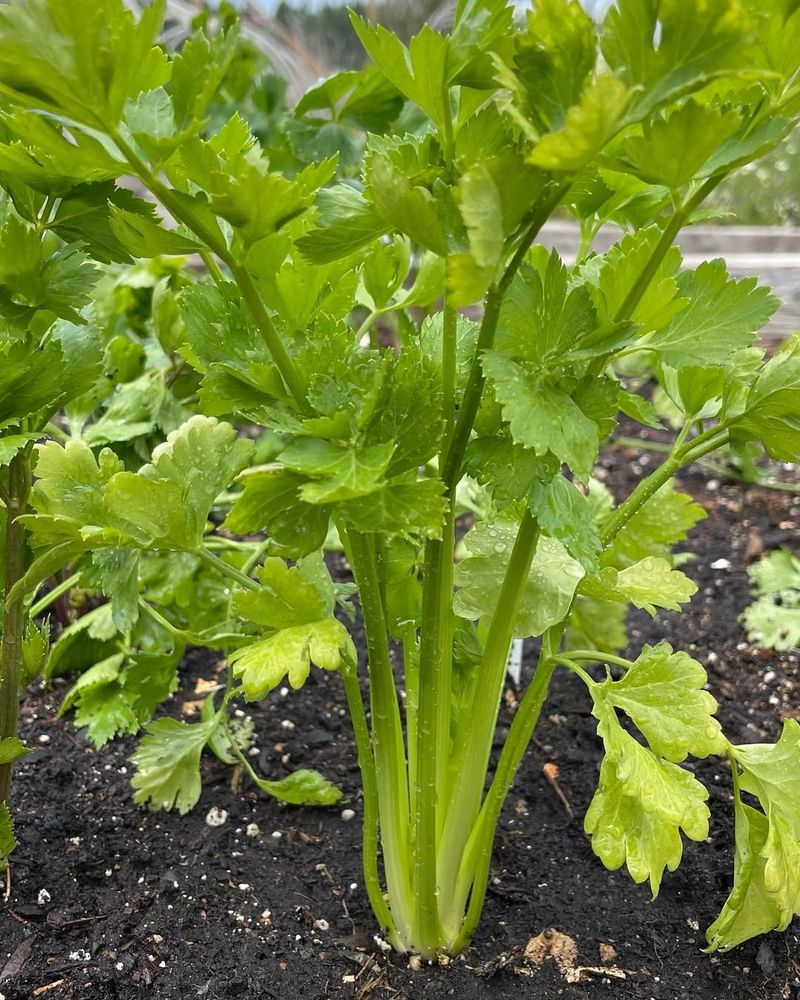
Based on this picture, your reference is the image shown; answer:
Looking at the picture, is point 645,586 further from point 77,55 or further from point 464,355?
point 77,55

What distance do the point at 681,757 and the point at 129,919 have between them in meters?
0.59

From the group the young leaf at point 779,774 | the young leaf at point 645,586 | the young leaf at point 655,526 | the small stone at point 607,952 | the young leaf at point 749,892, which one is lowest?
the small stone at point 607,952

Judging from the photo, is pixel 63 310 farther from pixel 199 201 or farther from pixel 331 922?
pixel 331 922

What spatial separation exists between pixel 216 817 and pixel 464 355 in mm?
662

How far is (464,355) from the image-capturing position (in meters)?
0.71

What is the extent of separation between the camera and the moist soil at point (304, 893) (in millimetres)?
826

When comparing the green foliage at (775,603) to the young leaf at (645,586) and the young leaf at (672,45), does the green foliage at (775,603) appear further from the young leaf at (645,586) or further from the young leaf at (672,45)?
the young leaf at (672,45)

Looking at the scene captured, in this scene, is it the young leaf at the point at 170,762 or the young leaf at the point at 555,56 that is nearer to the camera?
the young leaf at the point at 555,56

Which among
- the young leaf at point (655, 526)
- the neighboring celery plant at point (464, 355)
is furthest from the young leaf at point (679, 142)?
the young leaf at point (655, 526)

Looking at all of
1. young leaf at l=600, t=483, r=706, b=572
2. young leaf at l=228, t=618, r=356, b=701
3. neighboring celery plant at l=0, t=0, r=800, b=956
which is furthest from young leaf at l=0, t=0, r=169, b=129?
young leaf at l=600, t=483, r=706, b=572

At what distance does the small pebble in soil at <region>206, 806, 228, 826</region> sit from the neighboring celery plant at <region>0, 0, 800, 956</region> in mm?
291

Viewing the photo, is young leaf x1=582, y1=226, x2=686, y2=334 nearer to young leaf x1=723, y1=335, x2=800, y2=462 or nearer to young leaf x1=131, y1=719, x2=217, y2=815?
young leaf x1=723, y1=335, x2=800, y2=462

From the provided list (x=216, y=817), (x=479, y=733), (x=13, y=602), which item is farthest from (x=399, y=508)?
(x=216, y=817)

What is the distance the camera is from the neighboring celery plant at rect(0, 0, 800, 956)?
510mm
